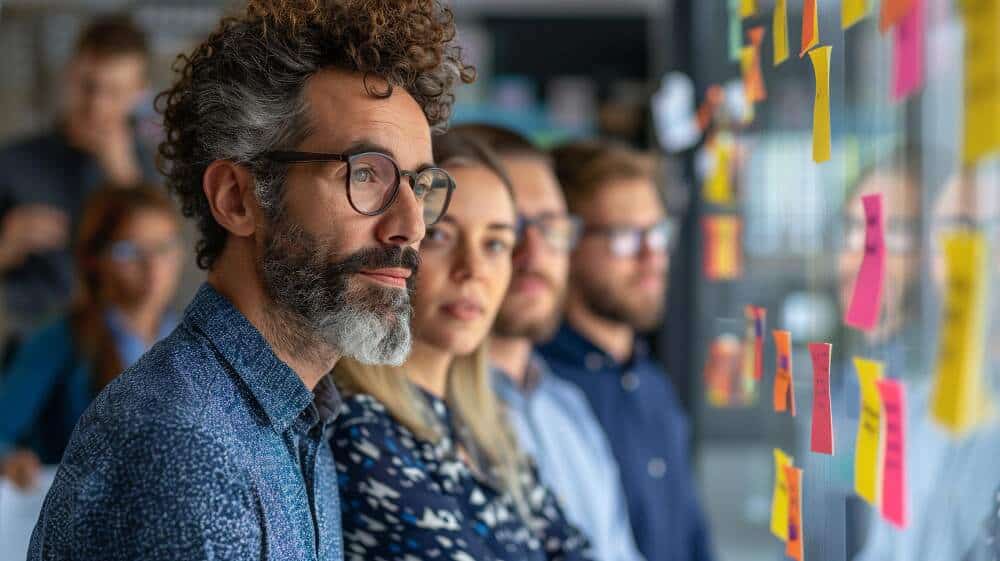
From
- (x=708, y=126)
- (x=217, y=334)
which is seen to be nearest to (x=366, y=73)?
(x=217, y=334)

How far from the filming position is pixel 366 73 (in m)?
1.31

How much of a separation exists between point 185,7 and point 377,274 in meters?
3.09

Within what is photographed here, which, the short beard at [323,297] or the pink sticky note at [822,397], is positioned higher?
the short beard at [323,297]

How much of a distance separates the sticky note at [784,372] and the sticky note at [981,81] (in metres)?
0.56

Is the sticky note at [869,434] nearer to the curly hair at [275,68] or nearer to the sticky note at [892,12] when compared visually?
the sticky note at [892,12]

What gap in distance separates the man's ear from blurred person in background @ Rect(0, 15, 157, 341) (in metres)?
2.45

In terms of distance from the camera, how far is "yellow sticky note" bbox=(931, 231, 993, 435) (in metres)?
0.87

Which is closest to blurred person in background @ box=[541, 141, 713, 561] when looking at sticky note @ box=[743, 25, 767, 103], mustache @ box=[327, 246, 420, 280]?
sticky note @ box=[743, 25, 767, 103]

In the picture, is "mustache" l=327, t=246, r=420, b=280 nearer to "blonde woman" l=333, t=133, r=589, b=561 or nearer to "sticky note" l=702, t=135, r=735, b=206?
"blonde woman" l=333, t=133, r=589, b=561

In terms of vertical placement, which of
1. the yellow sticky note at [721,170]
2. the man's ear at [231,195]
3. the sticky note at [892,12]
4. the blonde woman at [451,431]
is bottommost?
the blonde woman at [451,431]

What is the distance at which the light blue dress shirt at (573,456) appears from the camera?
238 cm

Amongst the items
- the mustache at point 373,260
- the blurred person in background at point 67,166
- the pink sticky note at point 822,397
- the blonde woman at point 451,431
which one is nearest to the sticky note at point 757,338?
the pink sticky note at point 822,397

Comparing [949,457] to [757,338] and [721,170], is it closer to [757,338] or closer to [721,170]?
[757,338]

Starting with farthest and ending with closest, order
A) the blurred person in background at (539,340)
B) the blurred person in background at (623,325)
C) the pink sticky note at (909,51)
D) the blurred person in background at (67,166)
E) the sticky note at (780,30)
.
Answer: the blurred person in background at (67,166) < the blurred person in background at (623,325) < the blurred person in background at (539,340) < the sticky note at (780,30) < the pink sticky note at (909,51)
